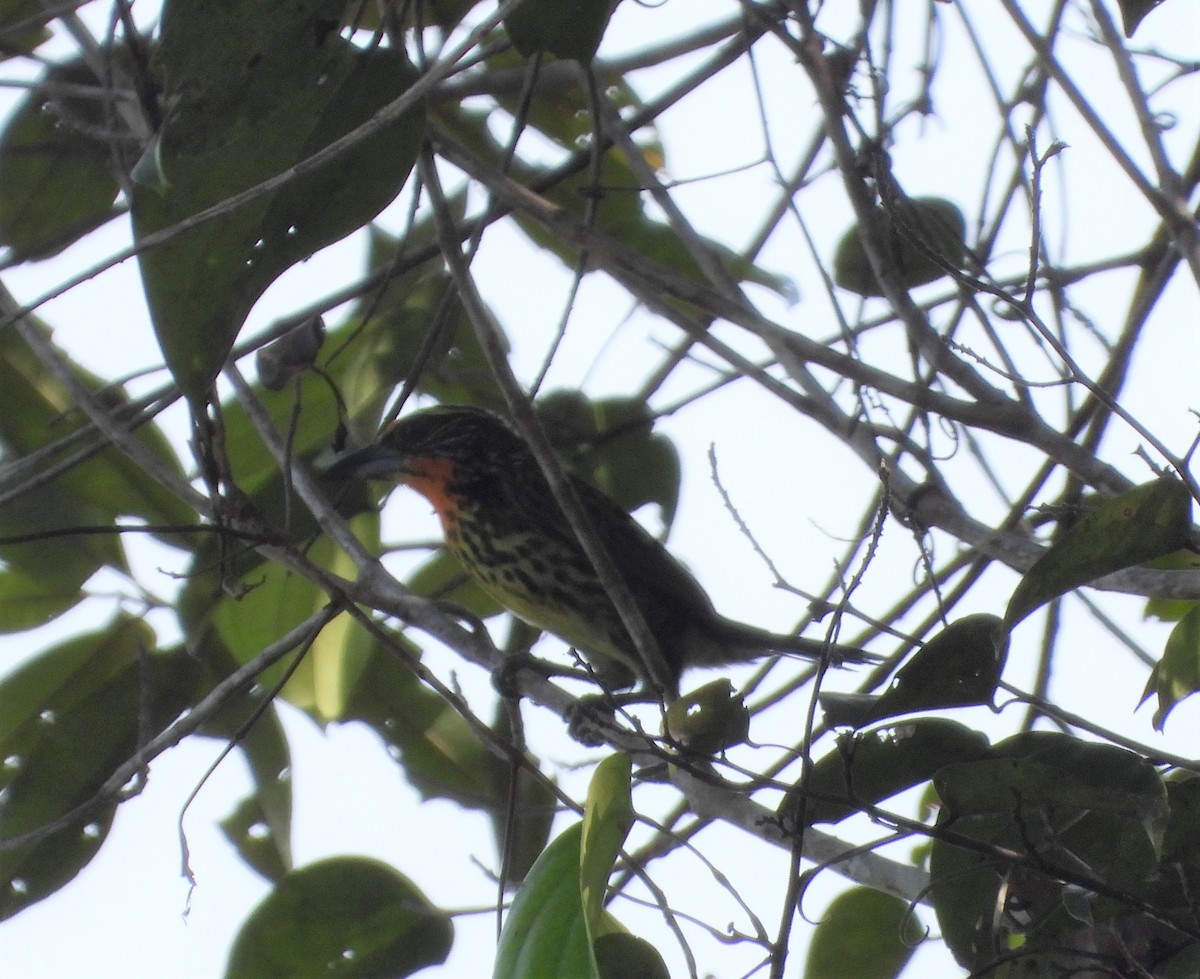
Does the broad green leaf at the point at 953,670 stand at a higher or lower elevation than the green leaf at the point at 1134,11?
lower

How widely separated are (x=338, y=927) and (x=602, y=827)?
37.2 inches

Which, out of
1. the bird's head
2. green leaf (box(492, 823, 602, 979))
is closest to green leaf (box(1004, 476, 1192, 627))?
green leaf (box(492, 823, 602, 979))

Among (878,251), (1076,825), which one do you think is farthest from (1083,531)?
(878,251)

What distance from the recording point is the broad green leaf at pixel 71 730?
3025 millimetres

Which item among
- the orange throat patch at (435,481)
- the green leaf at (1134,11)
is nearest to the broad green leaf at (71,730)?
the orange throat patch at (435,481)

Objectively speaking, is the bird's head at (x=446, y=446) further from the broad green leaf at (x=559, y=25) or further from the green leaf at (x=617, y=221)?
the broad green leaf at (x=559, y=25)

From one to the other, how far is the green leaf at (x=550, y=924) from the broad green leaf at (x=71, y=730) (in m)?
1.10

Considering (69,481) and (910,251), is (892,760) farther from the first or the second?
(69,481)

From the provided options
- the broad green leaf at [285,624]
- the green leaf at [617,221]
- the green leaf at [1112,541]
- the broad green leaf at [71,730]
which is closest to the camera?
the green leaf at [1112,541]

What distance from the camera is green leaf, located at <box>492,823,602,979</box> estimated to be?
1.97 m

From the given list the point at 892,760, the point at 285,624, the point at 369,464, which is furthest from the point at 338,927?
the point at 369,464

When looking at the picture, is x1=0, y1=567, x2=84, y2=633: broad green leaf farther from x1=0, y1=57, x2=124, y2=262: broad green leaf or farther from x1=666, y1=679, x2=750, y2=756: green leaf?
x1=666, y1=679, x2=750, y2=756: green leaf

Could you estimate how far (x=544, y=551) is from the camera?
4.09 metres

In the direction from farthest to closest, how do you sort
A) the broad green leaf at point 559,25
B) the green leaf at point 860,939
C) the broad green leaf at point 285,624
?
the broad green leaf at point 285,624
the green leaf at point 860,939
the broad green leaf at point 559,25
